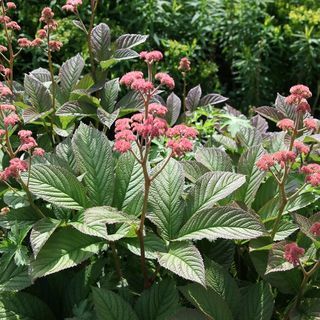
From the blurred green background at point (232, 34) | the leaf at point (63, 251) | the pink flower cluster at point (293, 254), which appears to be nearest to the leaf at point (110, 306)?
the leaf at point (63, 251)

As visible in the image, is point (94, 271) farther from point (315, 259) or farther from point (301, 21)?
point (301, 21)

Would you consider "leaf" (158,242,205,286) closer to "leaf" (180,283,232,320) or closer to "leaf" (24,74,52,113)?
"leaf" (180,283,232,320)

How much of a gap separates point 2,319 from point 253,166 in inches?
36.4

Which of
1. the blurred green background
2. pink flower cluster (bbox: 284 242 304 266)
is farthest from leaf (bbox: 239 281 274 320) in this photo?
the blurred green background

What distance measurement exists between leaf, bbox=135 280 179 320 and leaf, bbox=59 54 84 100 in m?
0.96

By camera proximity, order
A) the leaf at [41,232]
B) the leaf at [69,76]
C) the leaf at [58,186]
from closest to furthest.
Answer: the leaf at [41,232], the leaf at [58,186], the leaf at [69,76]

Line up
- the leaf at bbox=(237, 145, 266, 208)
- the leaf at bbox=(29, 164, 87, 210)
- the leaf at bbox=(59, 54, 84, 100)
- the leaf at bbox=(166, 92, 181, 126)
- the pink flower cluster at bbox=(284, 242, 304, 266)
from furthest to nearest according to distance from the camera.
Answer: the leaf at bbox=(166, 92, 181, 126) < the leaf at bbox=(59, 54, 84, 100) < the leaf at bbox=(237, 145, 266, 208) < the leaf at bbox=(29, 164, 87, 210) < the pink flower cluster at bbox=(284, 242, 304, 266)

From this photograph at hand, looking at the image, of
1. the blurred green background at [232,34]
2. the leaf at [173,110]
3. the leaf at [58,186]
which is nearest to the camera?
the leaf at [58,186]

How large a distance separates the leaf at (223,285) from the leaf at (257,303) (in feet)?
0.08

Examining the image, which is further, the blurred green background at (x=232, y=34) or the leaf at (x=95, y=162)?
the blurred green background at (x=232, y=34)

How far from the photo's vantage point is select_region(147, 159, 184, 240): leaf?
1733mm

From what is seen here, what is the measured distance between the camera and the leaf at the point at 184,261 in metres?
1.53

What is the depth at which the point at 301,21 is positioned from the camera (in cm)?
415

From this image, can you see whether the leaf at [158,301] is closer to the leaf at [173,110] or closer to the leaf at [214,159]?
the leaf at [214,159]
